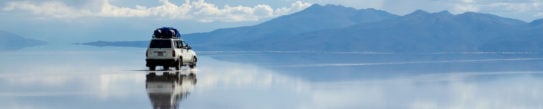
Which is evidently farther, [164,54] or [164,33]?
[164,33]

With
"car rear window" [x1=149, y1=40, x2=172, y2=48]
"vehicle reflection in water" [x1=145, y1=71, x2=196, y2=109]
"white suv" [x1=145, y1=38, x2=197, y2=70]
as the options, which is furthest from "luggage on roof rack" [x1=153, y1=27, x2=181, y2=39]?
"vehicle reflection in water" [x1=145, y1=71, x2=196, y2=109]

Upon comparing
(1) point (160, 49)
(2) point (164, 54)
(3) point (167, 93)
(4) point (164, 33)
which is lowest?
(3) point (167, 93)

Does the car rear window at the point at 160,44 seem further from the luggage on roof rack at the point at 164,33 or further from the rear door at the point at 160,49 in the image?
the luggage on roof rack at the point at 164,33

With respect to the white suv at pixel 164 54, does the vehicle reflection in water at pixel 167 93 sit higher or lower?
lower

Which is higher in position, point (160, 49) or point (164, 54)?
point (160, 49)

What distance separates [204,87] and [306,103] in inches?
295

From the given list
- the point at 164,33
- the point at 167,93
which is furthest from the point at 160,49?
the point at 167,93

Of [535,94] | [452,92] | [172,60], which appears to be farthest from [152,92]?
[172,60]

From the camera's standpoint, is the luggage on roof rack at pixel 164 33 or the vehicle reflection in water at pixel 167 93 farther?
the luggage on roof rack at pixel 164 33

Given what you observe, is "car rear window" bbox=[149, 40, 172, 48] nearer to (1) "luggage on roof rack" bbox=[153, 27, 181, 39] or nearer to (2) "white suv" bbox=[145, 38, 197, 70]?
(2) "white suv" bbox=[145, 38, 197, 70]

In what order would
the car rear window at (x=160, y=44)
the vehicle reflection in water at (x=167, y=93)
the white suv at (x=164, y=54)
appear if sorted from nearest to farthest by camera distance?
the vehicle reflection in water at (x=167, y=93), the white suv at (x=164, y=54), the car rear window at (x=160, y=44)

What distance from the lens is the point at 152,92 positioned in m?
25.1

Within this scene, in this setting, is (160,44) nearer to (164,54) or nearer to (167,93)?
(164,54)

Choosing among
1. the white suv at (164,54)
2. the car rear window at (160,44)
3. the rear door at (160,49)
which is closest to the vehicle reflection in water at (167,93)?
the white suv at (164,54)
